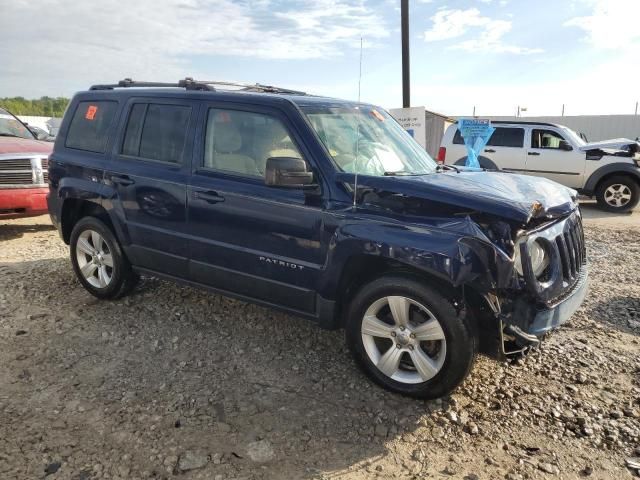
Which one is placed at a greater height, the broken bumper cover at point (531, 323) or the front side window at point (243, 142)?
the front side window at point (243, 142)

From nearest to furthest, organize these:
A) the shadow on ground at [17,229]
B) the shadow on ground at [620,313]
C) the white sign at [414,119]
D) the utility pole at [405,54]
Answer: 1. the shadow on ground at [620,313]
2. the shadow on ground at [17,229]
3. the white sign at [414,119]
4. the utility pole at [405,54]

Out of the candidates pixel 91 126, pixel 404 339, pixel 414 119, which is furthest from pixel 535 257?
pixel 414 119

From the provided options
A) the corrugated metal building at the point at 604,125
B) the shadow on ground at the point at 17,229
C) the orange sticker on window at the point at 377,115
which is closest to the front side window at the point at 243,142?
the orange sticker on window at the point at 377,115

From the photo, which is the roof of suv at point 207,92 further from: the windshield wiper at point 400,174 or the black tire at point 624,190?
the black tire at point 624,190

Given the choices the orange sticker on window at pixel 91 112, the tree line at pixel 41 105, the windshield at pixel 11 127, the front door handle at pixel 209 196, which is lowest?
the front door handle at pixel 209 196

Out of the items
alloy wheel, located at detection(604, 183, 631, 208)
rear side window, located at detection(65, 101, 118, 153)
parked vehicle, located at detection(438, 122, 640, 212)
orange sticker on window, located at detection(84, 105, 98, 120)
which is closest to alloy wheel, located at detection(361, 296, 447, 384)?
rear side window, located at detection(65, 101, 118, 153)

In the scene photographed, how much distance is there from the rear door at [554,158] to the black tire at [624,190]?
461mm

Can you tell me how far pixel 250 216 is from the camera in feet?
12.0

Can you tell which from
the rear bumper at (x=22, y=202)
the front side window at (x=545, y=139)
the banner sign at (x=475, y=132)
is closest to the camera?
the rear bumper at (x=22, y=202)

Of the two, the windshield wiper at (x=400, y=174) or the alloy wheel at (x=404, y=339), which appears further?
the windshield wiper at (x=400, y=174)

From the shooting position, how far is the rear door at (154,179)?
4031mm

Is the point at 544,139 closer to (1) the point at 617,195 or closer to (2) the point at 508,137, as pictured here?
(2) the point at 508,137

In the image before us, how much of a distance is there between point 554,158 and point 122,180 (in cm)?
1021

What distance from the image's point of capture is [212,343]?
4031 millimetres
